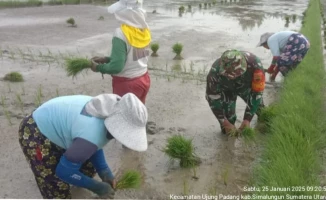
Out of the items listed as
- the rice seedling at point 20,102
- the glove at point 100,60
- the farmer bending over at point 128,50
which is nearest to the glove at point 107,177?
the farmer bending over at point 128,50

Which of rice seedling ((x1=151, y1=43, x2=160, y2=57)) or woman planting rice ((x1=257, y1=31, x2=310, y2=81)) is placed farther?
rice seedling ((x1=151, y1=43, x2=160, y2=57))

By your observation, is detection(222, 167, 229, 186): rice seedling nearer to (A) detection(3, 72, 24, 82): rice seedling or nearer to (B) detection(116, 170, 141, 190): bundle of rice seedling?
(B) detection(116, 170, 141, 190): bundle of rice seedling

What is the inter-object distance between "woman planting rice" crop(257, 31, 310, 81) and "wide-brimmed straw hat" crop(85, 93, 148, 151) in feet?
12.7

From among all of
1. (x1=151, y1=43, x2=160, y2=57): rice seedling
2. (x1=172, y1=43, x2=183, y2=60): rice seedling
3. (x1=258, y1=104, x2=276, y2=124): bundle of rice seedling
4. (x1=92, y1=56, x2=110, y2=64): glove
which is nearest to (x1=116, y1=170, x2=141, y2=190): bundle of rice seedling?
(x1=92, y1=56, x2=110, y2=64): glove

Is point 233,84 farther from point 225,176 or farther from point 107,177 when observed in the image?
point 107,177

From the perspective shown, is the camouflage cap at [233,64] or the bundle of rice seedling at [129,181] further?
the camouflage cap at [233,64]

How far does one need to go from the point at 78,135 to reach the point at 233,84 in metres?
1.91

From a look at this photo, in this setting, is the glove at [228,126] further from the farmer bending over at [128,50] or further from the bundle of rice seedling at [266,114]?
the farmer bending over at [128,50]

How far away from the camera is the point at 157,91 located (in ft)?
18.2

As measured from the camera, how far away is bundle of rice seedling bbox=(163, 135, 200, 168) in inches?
127

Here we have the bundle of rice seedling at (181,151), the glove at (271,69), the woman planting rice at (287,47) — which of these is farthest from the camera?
the glove at (271,69)

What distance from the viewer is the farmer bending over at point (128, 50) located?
3139mm

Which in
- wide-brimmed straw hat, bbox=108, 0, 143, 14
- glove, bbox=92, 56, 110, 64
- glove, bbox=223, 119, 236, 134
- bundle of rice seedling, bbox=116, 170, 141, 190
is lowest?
glove, bbox=223, 119, 236, 134

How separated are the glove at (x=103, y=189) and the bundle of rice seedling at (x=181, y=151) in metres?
0.87
